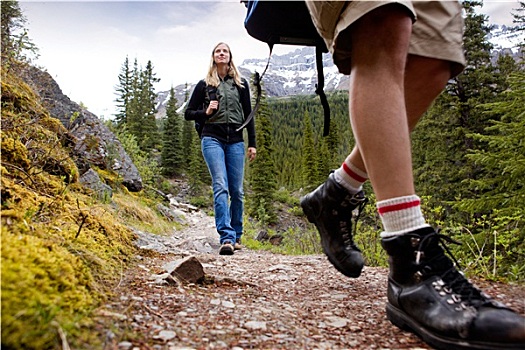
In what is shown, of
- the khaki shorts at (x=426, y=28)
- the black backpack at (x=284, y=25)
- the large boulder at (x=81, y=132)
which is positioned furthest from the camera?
the large boulder at (x=81, y=132)

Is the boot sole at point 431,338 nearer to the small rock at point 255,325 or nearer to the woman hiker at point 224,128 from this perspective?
the small rock at point 255,325

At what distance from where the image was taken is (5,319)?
843mm

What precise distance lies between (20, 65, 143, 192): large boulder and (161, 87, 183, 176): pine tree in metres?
35.5

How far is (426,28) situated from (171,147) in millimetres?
46488

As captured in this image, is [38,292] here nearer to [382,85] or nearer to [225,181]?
[382,85]

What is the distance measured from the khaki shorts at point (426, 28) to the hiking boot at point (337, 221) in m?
0.70

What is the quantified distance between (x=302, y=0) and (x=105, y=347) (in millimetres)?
1696

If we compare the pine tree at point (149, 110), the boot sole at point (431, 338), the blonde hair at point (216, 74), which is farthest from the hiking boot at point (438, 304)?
the pine tree at point (149, 110)

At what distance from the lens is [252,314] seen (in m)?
1.53

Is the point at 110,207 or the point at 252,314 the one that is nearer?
the point at 252,314

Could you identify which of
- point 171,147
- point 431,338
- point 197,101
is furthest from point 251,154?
point 171,147

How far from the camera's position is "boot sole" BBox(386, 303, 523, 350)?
111 cm

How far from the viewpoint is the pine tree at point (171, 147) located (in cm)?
4588

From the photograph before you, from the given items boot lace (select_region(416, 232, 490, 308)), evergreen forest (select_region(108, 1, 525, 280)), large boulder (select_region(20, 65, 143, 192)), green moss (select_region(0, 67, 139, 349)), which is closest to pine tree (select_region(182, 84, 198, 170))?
evergreen forest (select_region(108, 1, 525, 280))
